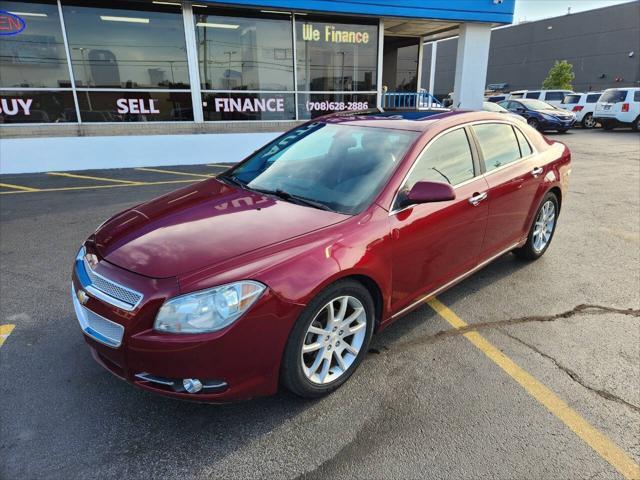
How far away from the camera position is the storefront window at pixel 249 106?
39.2 feet

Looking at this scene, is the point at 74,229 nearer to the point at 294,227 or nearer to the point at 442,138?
the point at 294,227

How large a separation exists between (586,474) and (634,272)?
3181 millimetres

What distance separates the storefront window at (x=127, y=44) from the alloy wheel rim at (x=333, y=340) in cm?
1061

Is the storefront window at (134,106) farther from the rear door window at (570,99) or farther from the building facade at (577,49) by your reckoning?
the building facade at (577,49)

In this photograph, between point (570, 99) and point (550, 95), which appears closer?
point (570, 99)

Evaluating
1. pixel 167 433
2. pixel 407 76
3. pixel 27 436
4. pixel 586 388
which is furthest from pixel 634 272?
pixel 407 76

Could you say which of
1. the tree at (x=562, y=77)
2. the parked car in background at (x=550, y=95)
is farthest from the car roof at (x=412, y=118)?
the tree at (x=562, y=77)

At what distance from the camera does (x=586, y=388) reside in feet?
9.18

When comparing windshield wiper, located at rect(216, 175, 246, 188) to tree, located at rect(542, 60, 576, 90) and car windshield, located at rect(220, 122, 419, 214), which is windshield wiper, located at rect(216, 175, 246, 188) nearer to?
car windshield, located at rect(220, 122, 419, 214)

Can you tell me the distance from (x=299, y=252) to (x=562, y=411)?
5.99 feet

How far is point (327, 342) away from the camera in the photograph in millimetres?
2609

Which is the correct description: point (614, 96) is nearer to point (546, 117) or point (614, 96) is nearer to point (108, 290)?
point (546, 117)

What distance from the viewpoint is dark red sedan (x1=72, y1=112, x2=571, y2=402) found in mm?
2172

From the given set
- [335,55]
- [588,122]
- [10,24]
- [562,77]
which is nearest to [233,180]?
[10,24]
